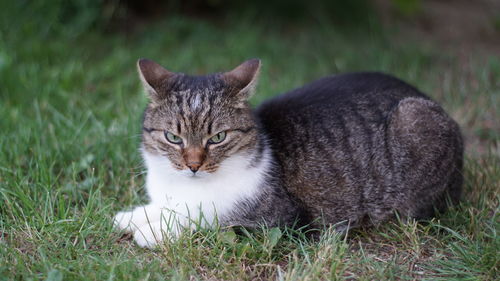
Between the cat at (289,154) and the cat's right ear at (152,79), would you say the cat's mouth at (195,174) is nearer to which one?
the cat at (289,154)

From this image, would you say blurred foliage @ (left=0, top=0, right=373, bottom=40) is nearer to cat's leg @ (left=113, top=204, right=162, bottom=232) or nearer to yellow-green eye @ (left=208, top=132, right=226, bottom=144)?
cat's leg @ (left=113, top=204, right=162, bottom=232)

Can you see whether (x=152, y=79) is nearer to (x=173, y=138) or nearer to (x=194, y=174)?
(x=173, y=138)

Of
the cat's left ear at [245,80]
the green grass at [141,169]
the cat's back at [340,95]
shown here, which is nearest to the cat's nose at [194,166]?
the green grass at [141,169]

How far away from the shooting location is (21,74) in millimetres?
5676

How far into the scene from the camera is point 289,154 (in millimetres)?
3854

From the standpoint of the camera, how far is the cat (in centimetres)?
351

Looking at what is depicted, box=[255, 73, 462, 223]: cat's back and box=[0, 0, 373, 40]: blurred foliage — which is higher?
box=[0, 0, 373, 40]: blurred foliage

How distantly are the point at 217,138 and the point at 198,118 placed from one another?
18 centimetres

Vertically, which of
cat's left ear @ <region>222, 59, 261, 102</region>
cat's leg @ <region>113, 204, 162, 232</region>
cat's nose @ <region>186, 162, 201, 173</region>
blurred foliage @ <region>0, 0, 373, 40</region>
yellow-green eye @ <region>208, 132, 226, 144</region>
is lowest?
cat's leg @ <region>113, 204, 162, 232</region>

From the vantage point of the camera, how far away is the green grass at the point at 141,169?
325 cm

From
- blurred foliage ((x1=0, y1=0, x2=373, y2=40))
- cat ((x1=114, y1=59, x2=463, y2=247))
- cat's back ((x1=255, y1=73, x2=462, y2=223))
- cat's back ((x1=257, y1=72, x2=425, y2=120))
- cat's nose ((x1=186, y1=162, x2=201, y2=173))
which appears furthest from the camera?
blurred foliage ((x1=0, y1=0, x2=373, y2=40))

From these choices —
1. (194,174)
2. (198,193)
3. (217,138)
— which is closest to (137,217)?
(198,193)

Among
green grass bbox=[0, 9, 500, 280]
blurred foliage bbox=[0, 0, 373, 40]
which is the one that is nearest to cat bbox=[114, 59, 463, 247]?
green grass bbox=[0, 9, 500, 280]

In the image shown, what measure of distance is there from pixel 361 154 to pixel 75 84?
3.31m
